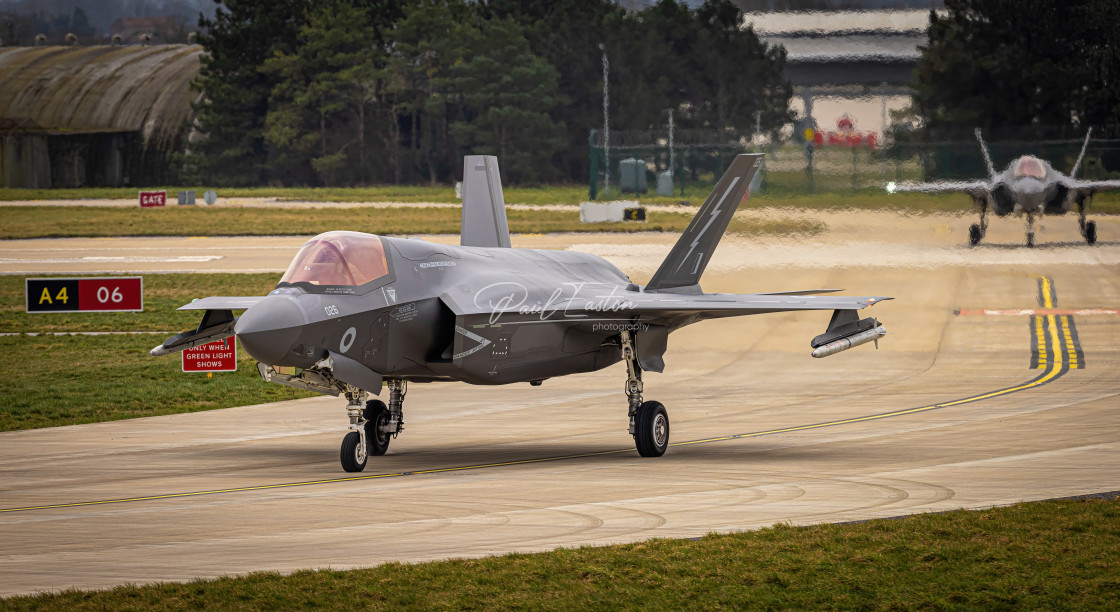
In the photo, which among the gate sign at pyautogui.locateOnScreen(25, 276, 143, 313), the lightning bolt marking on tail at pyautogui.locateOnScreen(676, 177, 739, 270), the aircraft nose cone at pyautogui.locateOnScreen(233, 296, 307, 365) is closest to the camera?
the aircraft nose cone at pyautogui.locateOnScreen(233, 296, 307, 365)

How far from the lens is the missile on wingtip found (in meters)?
17.4

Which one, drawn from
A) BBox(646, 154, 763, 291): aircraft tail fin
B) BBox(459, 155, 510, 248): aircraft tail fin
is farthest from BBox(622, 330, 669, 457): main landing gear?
BBox(459, 155, 510, 248): aircraft tail fin

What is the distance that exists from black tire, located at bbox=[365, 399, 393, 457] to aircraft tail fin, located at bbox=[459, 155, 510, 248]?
Answer: 4.90 m

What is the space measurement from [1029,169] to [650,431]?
120ft

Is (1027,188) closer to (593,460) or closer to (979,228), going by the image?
(979,228)

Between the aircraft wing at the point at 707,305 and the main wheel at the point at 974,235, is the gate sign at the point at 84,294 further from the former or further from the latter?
the main wheel at the point at 974,235

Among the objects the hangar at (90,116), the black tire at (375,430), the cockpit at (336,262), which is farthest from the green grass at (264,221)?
the cockpit at (336,262)

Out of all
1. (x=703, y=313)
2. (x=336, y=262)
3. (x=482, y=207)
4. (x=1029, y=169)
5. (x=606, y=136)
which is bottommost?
(x=703, y=313)

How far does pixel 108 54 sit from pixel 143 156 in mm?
15495

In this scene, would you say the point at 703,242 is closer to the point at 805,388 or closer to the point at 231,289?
the point at 805,388

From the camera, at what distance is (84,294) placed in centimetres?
2742

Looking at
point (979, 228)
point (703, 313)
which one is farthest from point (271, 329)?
point (979, 228)

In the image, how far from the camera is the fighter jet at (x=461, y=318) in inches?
664

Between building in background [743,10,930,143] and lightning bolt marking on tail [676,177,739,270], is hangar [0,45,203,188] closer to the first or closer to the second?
building in background [743,10,930,143]
